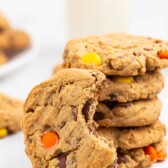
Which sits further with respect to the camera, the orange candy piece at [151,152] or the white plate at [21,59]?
the white plate at [21,59]

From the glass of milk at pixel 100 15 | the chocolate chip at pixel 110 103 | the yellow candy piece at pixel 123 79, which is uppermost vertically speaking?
the yellow candy piece at pixel 123 79

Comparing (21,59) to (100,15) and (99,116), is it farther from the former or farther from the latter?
(99,116)

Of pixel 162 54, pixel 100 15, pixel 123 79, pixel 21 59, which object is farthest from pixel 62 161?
pixel 100 15

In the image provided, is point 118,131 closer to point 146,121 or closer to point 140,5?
point 146,121

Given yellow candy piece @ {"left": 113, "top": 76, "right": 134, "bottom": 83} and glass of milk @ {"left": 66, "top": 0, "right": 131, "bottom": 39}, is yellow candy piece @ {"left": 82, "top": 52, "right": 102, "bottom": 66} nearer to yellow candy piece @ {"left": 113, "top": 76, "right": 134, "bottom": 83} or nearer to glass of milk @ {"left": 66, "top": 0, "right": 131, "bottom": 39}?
yellow candy piece @ {"left": 113, "top": 76, "right": 134, "bottom": 83}

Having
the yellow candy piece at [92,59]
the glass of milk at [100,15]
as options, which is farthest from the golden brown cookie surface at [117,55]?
the glass of milk at [100,15]

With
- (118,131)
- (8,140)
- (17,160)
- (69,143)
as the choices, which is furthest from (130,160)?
(8,140)

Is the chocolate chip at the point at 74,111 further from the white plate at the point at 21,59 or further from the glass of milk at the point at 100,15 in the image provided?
the glass of milk at the point at 100,15
